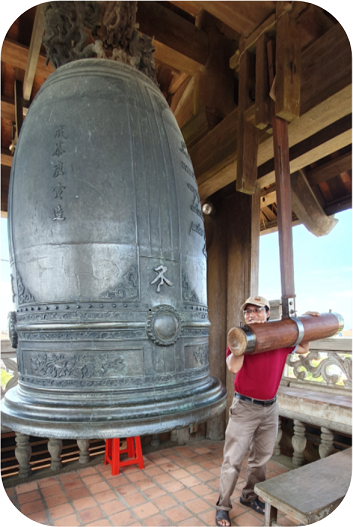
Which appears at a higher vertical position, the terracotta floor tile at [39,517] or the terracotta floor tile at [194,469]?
the terracotta floor tile at [39,517]

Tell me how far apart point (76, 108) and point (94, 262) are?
672mm

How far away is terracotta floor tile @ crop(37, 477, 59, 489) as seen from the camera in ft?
9.94

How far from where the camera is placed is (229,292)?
3967mm

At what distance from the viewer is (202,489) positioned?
2963 mm

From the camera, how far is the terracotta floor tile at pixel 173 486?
9.75ft

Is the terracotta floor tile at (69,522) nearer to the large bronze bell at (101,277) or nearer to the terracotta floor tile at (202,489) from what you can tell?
the terracotta floor tile at (202,489)

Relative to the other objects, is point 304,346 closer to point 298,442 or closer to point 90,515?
point 298,442

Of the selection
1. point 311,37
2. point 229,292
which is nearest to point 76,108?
point 311,37

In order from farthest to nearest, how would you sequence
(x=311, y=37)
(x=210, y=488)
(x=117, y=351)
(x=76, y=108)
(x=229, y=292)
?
(x=229, y=292), (x=210, y=488), (x=311, y=37), (x=76, y=108), (x=117, y=351)

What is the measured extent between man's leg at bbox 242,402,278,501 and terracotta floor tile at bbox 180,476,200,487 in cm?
62

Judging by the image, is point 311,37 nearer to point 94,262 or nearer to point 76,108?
point 76,108

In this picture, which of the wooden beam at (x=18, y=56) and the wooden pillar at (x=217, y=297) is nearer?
the wooden beam at (x=18, y=56)

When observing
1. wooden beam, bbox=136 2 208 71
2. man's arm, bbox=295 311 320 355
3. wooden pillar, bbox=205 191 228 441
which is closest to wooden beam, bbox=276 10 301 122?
man's arm, bbox=295 311 320 355

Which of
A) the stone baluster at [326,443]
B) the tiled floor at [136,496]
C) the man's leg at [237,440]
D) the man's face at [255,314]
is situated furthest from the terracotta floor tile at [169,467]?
the man's face at [255,314]
